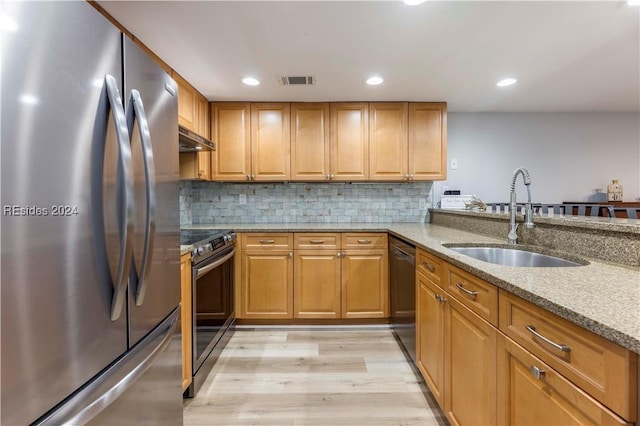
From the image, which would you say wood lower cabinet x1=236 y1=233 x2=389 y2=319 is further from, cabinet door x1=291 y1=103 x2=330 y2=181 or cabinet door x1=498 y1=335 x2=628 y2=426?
cabinet door x1=498 y1=335 x2=628 y2=426

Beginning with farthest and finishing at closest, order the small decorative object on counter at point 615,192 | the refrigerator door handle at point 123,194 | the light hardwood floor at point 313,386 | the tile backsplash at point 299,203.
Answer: the small decorative object on counter at point 615,192
the tile backsplash at point 299,203
the light hardwood floor at point 313,386
the refrigerator door handle at point 123,194

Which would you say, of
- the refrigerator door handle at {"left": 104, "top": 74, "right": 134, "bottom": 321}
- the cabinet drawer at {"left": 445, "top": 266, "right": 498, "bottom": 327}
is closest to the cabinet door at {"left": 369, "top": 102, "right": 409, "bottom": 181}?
the cabinet drawer at {"left": 445, "top": 266, "right": 498, "bottom": 327}

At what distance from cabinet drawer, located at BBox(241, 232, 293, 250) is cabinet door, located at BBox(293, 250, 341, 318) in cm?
14

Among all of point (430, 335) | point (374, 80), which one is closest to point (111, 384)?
point (430, 335)

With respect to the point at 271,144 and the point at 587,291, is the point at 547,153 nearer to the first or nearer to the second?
the point at 271,144

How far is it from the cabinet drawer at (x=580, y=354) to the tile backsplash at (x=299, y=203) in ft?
8.05

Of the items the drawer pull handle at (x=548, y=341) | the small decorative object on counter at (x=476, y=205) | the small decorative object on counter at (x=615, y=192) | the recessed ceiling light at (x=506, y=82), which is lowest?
the drawer pull handle at (x=548, y=341)

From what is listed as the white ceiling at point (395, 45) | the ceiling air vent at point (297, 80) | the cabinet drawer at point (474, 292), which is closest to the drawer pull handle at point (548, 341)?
the cabinet drawer at point (474, 292)

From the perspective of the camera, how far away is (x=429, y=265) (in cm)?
172

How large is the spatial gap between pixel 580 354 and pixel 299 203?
2857mm

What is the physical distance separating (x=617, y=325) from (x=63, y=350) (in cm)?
119

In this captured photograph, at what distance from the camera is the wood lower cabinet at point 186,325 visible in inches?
66.5

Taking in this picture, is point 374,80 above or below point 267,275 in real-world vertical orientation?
above

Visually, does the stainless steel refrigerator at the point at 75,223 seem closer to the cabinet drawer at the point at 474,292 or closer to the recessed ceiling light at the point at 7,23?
the recessed ceiling light at the point at 7,23
